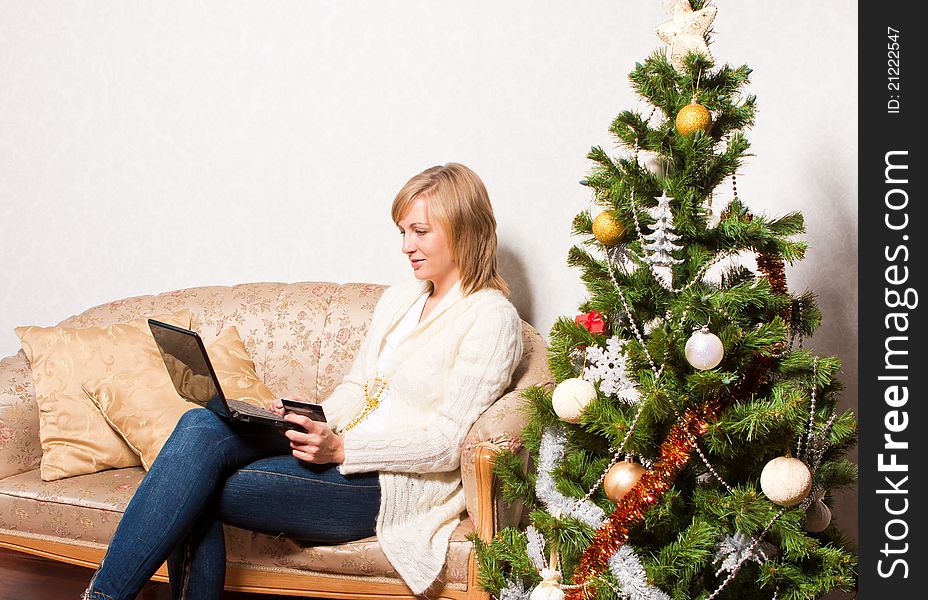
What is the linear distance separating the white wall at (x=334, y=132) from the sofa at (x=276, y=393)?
0.26 m

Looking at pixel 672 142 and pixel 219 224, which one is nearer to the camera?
pixel 672 142

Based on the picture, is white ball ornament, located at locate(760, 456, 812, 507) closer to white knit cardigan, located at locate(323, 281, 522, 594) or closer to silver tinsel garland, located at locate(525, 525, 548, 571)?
silver tinsel garland, located at locate(525, 525, 548, 571)

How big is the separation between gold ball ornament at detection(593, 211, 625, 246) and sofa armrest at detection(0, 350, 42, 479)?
171cm

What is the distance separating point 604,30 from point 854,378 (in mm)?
1172

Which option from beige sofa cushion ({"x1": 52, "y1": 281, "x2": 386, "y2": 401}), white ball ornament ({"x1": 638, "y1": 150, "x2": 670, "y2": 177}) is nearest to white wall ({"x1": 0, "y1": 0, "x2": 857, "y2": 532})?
beige sofa cushion ({"x1": 52, "y1": 281, "x2": 386, "y2": 401})

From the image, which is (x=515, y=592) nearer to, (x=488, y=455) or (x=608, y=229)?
(x=488, y=455)

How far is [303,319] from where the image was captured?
2.54 meters

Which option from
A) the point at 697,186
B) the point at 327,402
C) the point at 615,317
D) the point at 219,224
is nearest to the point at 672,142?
the point at 697,186

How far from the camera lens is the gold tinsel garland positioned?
1.43 metres

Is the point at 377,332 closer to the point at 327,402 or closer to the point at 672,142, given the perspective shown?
the point at 327,402

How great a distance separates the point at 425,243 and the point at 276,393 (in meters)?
0.81

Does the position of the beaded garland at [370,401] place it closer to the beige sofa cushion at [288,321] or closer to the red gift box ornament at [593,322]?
the beige sofa cushion at [288,321]

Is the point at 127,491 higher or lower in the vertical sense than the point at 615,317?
lower

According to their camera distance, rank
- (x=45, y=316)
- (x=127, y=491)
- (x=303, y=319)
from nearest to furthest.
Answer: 1. (x=127, y=491)
2. (x=303, y=319)
3. (x=45, y=316)
